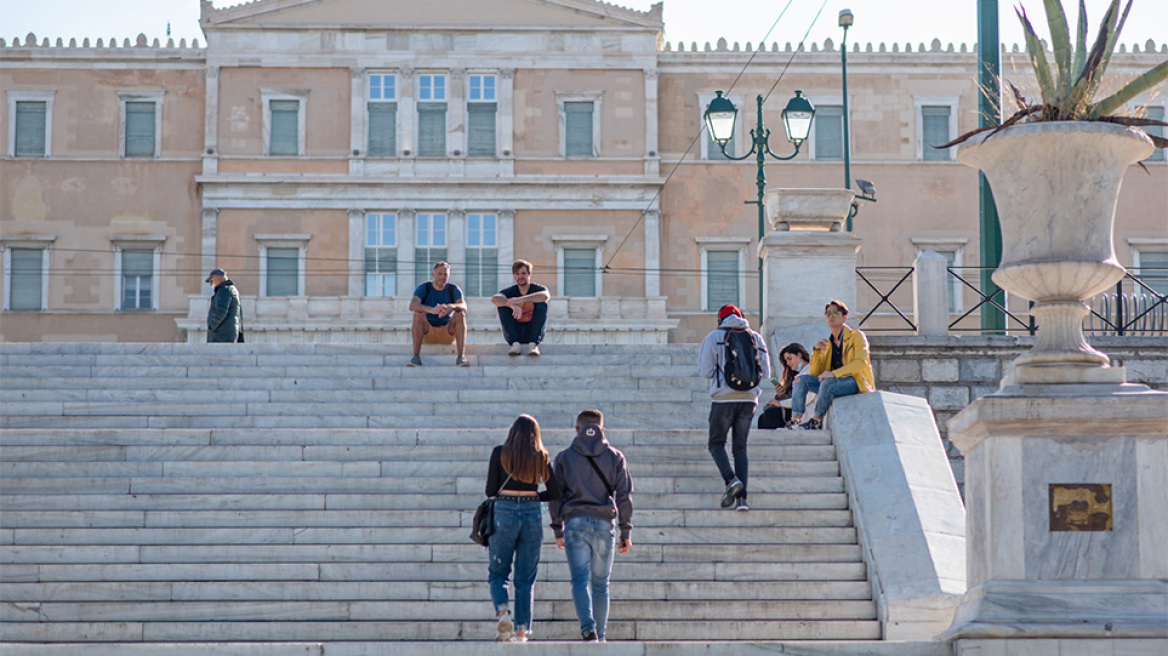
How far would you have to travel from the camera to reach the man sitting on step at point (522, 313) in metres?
18.4

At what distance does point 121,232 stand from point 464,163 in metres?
8.49

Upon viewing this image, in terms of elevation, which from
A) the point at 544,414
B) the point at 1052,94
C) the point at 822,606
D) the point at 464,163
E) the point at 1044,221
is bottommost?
the point at 822,606

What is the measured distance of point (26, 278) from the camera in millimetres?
43344

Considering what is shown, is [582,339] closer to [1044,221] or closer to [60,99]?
[60,99]

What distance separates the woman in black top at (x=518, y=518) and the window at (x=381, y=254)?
32498 mm

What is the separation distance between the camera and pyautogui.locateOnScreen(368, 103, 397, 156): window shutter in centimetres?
4353

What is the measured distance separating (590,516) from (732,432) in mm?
2695

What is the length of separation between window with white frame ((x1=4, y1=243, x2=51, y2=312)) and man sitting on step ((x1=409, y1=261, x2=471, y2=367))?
2673cm

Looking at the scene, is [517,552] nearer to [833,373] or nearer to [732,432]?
[732,432]

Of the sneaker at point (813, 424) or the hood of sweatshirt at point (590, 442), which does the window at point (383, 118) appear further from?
the hood of sweatshirt at point (590, 442)

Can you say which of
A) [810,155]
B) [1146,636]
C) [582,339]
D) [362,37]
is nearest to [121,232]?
[362,37]

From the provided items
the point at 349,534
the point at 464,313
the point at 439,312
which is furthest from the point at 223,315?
the point at 349,534

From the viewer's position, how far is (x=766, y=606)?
1148 cm

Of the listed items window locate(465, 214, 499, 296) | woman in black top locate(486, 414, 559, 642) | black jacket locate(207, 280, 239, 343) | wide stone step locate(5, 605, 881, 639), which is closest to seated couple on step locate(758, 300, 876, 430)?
wide stone step locate(5, 605, 881, 639)
